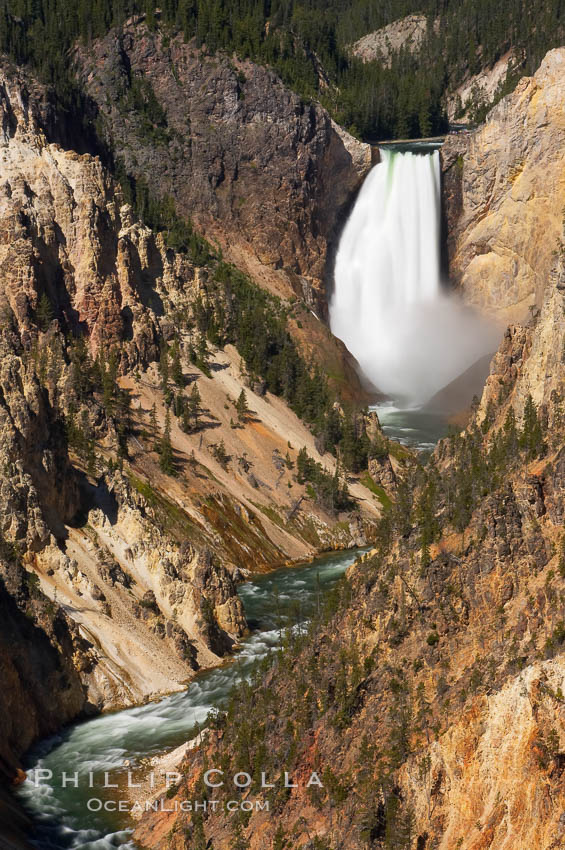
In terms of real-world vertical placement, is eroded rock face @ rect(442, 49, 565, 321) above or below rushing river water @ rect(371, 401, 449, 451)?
above

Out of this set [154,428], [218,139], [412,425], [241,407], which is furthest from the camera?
[218,139]

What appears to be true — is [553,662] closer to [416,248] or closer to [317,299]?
[317,299]

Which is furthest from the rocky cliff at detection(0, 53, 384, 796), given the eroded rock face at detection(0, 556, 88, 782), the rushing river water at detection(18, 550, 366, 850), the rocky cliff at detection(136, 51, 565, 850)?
the rocky cliff at detection(136, 51, 565, 850)

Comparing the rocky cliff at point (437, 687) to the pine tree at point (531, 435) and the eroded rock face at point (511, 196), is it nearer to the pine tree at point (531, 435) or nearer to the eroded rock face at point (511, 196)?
the pine tree at point (531, 435)

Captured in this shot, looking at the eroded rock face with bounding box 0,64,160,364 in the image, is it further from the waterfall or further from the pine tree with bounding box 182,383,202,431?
the waterfall

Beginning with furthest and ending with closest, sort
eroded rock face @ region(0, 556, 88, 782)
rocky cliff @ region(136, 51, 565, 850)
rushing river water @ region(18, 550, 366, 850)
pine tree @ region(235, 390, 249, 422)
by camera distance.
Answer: pine tree @ region(235, 390, 249, 422), eroded rock face @ region(0, 556, 88, 782), rushing river water @ region(18, 550, 366, 850), rocky cliff @ region(136, 51, 565, 850)

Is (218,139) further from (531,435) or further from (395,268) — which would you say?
(531,435)

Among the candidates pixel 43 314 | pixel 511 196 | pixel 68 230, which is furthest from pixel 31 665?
pixel 511 196
